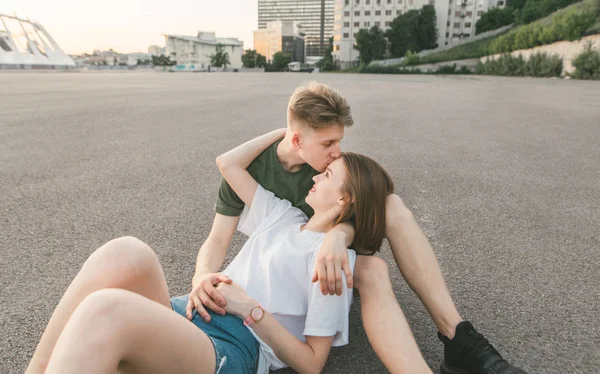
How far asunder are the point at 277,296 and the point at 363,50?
7648cm

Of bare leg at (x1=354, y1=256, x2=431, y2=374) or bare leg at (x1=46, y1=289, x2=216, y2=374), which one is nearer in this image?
bare leg at (x1=46, y1=289, x2=216, y2=374)

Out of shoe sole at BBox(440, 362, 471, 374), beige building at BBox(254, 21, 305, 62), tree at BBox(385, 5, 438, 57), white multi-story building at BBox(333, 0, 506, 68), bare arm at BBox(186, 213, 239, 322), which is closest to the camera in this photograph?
bare arm at BBox(186, 213, 239, 322)

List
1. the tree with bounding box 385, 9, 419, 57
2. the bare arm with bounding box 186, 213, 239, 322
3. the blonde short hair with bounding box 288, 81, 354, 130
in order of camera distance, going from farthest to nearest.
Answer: the tree with bounding box 385, 9, 419, 57 < the blonde short hair with bounding box 288, 81, 354, 130 < the bare arm with bounding box 186, 213, 239, 322

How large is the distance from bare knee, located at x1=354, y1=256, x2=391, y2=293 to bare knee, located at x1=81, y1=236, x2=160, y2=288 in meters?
0.78

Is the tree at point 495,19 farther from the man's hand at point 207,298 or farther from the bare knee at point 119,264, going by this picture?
the bare knee at point 119,264

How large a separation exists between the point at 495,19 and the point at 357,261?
78.2 m

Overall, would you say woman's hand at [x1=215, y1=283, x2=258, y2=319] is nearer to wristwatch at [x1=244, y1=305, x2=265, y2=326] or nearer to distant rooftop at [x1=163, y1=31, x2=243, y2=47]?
wristwatch at [x1=244, y1=305, x2=265, y2=326]

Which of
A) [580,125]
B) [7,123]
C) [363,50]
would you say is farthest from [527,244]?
[363,50]

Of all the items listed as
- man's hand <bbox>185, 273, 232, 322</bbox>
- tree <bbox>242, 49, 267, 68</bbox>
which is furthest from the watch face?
tree <bbox>242, 49, 267, 68</bbox>

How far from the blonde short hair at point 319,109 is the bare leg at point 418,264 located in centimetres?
46

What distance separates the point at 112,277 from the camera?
4.66 ft

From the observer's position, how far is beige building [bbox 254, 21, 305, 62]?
146 metres

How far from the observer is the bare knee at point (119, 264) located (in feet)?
4.67

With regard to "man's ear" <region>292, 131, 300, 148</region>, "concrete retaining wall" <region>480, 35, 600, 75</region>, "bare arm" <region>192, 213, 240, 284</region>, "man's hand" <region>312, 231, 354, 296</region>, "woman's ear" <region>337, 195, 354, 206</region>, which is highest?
"concrete retaining wall" <region>480, 35, 600, 75</region>
